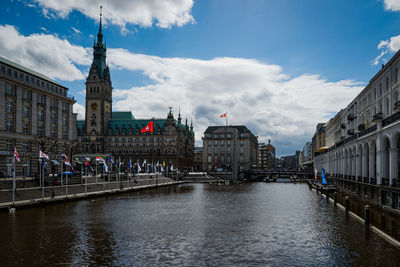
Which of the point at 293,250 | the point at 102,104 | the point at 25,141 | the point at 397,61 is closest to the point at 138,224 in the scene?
the point at 293,250

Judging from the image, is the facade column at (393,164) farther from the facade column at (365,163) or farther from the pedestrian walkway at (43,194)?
the pedestrian walkway at (43,194)

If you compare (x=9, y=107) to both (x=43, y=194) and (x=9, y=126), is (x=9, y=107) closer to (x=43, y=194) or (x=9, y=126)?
(x=9, y=126)

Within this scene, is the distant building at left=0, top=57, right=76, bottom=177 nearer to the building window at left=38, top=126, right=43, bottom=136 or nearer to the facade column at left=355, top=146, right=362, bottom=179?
the building window at left=38, top=126, right=43, bottom=136

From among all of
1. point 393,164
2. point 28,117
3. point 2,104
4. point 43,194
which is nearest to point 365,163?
point 393,164

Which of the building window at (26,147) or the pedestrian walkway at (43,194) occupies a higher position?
the building window at (26,147)

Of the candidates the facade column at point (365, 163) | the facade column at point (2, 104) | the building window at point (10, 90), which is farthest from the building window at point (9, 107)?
the facade column at point (365, 163)

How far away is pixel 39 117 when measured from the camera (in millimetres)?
95188

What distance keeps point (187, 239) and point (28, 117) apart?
7114cm

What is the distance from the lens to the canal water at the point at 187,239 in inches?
1118

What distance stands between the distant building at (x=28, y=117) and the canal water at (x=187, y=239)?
36.3 m

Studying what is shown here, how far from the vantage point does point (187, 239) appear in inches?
1416

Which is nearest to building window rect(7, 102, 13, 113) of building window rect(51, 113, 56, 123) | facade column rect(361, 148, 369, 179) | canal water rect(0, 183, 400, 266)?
building window rect(51, 113, 56, 123)

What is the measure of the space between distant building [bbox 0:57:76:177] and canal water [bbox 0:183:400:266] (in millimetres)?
36329

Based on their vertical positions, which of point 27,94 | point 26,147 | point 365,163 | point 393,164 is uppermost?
point 27,94
